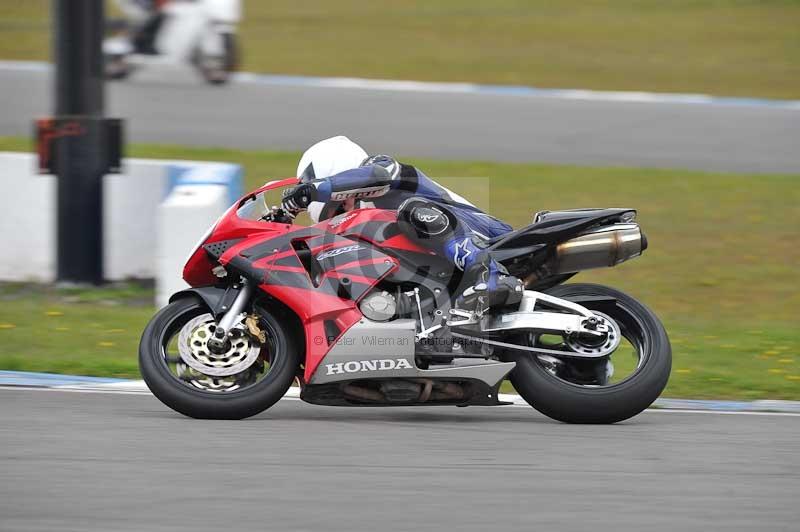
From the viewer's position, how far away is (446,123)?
52.4ft

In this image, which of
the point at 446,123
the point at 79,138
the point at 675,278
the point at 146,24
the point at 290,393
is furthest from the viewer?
the point at 146,24

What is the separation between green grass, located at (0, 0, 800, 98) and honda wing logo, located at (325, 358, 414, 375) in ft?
41.4

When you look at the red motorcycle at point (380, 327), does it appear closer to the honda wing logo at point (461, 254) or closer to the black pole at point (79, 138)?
the honda wing logo at point (461, 254)

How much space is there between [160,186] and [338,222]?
4339 millimetres

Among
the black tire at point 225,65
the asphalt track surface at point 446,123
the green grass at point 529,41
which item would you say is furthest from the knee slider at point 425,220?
the green grass at point 529,41

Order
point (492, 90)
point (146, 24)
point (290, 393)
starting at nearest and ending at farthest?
point (290, 393), point (146, 24), point (492, 90)

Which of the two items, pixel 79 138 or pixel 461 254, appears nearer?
pixel 461 254

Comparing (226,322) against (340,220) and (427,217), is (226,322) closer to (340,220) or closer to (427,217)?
(340,220)

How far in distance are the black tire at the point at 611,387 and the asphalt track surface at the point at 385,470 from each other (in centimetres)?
10

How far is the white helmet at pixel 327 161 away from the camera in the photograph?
6230mm

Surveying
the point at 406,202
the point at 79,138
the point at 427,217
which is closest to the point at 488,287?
the point at 427,217

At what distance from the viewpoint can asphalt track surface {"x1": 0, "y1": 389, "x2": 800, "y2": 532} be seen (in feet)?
15.8

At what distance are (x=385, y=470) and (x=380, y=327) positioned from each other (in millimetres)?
862

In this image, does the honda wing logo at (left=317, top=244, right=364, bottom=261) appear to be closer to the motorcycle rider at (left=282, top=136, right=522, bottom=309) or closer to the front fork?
the motorcycle rider at (left=282, top=136, right=522, bottom=309)
